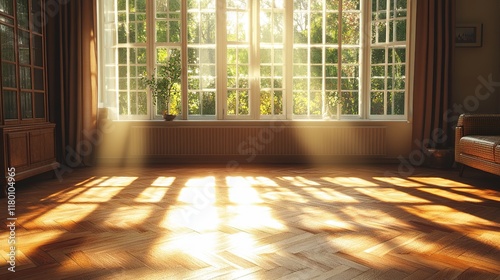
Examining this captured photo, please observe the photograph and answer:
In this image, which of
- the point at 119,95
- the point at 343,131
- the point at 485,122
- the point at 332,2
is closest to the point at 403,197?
the point at 485,122

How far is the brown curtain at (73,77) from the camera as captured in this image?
5492mm

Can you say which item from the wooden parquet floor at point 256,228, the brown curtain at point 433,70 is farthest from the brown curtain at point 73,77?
the brown curtain at point 433,70

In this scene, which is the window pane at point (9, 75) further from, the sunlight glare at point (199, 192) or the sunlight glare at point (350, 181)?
the sunlight glare at point (350, 181)

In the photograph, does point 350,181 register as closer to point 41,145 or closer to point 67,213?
point 67,213

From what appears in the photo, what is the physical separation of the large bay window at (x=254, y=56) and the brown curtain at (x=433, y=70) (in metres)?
0.37

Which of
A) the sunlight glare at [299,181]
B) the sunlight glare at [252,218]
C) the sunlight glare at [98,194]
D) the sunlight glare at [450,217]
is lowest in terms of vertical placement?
the sunlight glare at [450,217]

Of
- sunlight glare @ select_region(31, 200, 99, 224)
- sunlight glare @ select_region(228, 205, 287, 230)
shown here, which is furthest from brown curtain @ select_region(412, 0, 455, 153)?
sunlight glare @ select_region(31, 200, 99, 224)

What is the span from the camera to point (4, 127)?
12.7 feet

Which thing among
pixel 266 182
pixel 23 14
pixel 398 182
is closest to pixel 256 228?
pixel 266 182

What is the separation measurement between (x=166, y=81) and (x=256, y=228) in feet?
11.5

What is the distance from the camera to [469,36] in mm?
5734

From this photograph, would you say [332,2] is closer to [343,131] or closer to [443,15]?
[443,15]

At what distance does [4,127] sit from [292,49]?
A: 148 inches

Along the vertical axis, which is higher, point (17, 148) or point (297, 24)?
point (297, 24)
